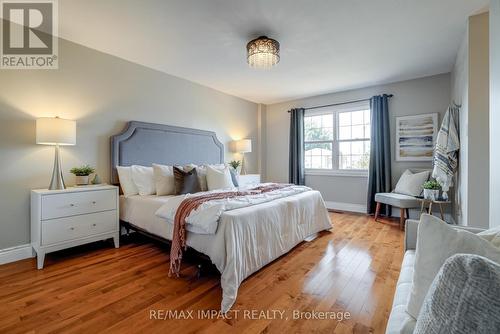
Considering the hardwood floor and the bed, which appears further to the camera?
the bed

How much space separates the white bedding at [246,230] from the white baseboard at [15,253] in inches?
35.8

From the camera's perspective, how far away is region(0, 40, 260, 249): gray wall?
7.88 ft

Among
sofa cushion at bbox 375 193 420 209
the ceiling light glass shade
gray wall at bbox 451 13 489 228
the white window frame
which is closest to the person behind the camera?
gray wall at bbox 451 13 489 228

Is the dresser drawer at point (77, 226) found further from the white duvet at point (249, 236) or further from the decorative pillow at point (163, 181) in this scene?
the decorative pillow at point (163, 181)

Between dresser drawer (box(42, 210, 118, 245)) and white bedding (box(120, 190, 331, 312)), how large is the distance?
22cm

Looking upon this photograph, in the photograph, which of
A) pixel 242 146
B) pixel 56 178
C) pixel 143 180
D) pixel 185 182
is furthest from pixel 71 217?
pixel 242 146

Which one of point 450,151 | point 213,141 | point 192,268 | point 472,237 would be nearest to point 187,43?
point 213,141

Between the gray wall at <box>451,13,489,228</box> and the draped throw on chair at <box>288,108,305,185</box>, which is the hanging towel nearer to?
the gray wall at <box>451,13,489,228</box>

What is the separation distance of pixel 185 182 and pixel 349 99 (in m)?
3.54

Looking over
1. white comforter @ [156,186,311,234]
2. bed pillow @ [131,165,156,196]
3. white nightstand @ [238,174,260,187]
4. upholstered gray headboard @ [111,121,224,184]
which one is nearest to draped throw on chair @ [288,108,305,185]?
white nightstand @ [238,174,260,187]

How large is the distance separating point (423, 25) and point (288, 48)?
1379 millimetres

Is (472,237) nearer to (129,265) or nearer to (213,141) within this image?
(129,265)

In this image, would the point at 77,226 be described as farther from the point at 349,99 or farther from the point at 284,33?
the point at 349,99

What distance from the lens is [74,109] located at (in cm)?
281
